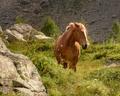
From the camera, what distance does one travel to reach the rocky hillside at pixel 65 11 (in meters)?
123

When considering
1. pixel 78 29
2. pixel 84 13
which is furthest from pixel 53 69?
pixel 84 13

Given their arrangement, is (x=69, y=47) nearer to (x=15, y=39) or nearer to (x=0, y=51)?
(x=0, y=51)

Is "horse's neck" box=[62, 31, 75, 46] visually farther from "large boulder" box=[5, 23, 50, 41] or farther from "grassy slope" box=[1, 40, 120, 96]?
"large boulder" box=[5, 23, 50, 41]

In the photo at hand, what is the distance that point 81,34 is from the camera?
20.2 m

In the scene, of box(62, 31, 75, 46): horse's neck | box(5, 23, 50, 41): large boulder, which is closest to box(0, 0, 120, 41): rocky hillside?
box(5, 23, 50, 41): large boulder

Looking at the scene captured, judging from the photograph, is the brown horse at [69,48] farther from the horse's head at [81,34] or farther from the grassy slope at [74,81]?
the grassy slope at [74,81]

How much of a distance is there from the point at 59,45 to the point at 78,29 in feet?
5.46

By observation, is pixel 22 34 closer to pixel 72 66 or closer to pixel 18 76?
pixel 72 66

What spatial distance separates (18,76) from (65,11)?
407ft

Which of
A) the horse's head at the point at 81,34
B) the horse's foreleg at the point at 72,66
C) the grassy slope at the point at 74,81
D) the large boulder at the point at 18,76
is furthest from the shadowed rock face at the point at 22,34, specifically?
the large boulder at the point at 18,76

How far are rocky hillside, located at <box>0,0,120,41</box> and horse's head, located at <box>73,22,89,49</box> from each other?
315 feet

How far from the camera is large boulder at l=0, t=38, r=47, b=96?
13.5 meters

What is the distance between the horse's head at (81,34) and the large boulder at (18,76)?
16.6 ft

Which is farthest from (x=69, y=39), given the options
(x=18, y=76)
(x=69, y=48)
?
(x=18, y=76)
